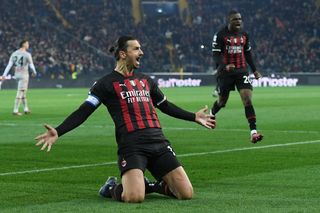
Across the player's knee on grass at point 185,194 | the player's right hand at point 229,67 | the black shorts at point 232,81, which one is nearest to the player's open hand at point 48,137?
the player's knee on grass at point 185,194

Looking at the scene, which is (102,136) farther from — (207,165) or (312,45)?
(312,45)

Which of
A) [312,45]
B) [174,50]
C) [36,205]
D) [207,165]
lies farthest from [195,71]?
[36,205]

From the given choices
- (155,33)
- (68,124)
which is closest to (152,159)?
(68,124)

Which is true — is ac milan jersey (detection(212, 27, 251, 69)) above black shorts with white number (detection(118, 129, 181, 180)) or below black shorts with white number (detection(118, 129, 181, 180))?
above

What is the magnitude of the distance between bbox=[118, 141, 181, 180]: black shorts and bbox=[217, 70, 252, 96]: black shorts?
8139 millimetres

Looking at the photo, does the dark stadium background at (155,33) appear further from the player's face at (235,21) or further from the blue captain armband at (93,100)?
the blue captain armband at (93,100)

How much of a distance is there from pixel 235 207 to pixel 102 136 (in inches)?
409

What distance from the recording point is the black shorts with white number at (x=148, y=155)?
34.0 ft

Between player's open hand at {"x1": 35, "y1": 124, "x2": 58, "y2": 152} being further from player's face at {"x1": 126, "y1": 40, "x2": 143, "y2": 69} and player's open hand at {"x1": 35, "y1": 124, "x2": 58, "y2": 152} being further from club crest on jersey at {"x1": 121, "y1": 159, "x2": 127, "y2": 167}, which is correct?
player's face at {"x1": 126, "y1": 40, "x2": 143, "y2": 69}

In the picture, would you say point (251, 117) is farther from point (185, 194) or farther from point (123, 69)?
point (185, 194)

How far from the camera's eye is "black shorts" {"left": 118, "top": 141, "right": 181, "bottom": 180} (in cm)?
1030

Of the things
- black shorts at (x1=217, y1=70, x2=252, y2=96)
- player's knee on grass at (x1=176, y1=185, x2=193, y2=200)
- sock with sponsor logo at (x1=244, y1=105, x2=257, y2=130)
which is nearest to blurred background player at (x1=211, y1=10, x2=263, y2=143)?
black shorts at (x1=217, y1=70, x2=252, y2=96)

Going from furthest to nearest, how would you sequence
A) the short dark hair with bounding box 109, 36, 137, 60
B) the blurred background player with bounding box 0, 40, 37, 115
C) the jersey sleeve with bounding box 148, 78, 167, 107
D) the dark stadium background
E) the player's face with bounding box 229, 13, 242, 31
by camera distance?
Result: 1. the dark stadium background
2. the blurred background player with bounding box 0, 40, 37, 115
3. the player's face with bounding box 229, 13, 242, 31
4. the jersey sleeve with bounding box 148, 78, 167, 107
5. the short dark hair with bounding box 109, 36, 137, 60

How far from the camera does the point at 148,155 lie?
1051 cm
